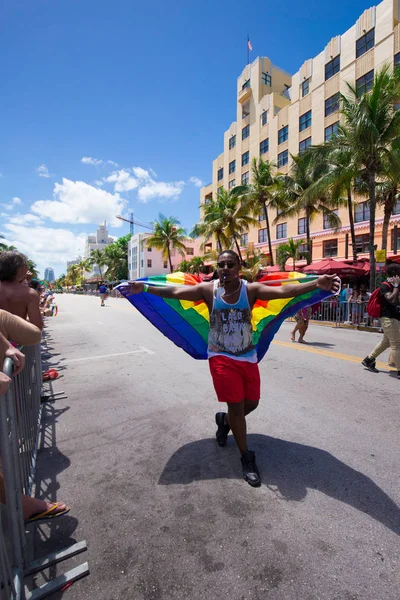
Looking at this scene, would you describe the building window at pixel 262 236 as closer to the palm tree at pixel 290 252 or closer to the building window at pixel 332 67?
the palm tree at pixel 290 252

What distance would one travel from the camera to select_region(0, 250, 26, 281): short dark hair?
3.50 metres

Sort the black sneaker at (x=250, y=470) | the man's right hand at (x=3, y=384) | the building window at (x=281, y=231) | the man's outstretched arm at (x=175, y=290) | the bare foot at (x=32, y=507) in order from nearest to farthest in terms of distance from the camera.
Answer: the man's right hand at (x=3, y=384), the bare foot at (x=32, y=507), the black sneaker at (x=250, y=470), the man's outstretched arm at (x=175, y=290), the building window at (x=281, y=231)

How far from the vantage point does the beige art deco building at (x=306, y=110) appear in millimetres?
26672

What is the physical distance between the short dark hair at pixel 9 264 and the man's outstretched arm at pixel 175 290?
4.15 feet

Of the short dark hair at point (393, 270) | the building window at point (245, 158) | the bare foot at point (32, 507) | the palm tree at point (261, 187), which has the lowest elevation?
the bare foot at point (32, 507)

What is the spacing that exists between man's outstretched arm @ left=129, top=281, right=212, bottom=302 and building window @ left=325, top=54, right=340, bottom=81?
36844 millimetres

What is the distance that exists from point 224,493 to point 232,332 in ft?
4.33

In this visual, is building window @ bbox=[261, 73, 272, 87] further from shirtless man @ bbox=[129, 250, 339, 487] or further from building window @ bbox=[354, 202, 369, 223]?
shirtless man @ bbox=[129, 250, 339, 487]

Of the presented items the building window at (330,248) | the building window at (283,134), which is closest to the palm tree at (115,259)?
the building window at (283,134)

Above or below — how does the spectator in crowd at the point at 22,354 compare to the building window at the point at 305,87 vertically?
below

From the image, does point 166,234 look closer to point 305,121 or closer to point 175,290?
point 305,121

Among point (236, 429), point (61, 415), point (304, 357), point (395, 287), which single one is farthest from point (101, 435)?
point (395, 287)

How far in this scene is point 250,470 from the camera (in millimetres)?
2852

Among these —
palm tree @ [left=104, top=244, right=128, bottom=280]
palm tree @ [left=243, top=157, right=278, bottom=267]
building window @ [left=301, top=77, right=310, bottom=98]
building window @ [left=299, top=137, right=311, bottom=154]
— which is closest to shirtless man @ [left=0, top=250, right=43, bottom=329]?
palm tree @ [left=243, top=157, right=278, bottom=267]
